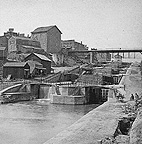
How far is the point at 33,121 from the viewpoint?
48.8 ft

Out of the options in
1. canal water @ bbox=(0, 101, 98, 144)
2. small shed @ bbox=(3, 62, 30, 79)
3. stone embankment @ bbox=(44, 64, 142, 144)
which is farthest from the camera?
small shed @ bbox=(3, 62, 30, 79)

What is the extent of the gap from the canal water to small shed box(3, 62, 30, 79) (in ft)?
31.5

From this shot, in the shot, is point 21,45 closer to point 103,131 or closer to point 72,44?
point 72,44

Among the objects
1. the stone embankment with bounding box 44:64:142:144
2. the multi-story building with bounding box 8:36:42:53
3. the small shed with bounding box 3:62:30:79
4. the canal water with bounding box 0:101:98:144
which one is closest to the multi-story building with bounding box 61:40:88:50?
the multi-story building with bounding box 8:36:42:53

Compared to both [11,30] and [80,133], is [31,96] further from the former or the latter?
[11,30]

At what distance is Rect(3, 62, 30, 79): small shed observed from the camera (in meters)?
29.7

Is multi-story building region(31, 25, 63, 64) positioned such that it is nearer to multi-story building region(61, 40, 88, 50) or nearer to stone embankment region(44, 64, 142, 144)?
multi-story building region(61, 40, 88, 50)

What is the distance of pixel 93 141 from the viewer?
8234 millimetres

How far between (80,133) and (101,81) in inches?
766

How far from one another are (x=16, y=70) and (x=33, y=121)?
52.5 ft

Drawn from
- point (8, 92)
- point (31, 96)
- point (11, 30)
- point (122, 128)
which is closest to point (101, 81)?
point (31, 96)

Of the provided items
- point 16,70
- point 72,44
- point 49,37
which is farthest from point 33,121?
point 72,44

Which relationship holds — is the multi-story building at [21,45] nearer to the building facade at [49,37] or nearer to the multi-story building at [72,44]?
the building facade at [49,37]

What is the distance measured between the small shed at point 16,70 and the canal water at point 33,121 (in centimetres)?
960
